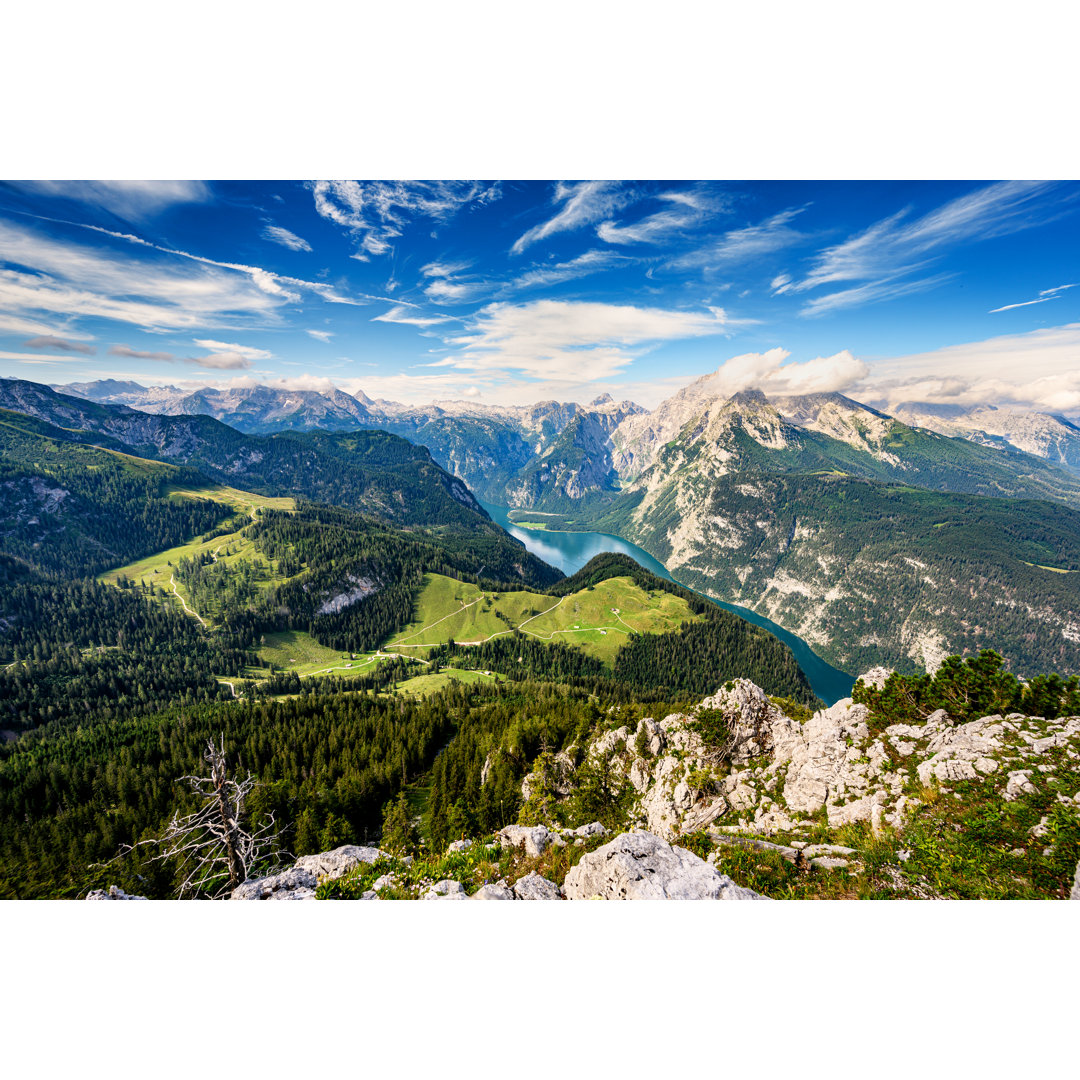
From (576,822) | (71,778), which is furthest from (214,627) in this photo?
(576,822)

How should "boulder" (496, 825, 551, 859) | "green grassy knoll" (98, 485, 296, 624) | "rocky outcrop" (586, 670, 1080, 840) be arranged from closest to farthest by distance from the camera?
"rocky outcrop" (586, 670, 1080, 840), "boulder" (496, 825, 551, 859), "green grassy knoll" (98, 485, 296, 624)

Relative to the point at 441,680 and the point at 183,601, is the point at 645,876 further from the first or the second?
the point at 183,601

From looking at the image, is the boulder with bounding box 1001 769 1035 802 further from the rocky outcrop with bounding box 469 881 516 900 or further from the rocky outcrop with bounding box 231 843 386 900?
the rocky outcrop with bounding box 231 843 386 900

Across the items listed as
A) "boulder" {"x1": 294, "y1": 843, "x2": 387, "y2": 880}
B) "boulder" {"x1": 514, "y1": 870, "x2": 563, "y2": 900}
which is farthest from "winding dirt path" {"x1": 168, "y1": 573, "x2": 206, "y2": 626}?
"boulder" {"x1": 514, "y1": 870, "x2": 563, "y2": 900}

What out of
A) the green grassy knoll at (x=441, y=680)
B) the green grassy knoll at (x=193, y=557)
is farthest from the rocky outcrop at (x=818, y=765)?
the green grassy knoll at (x=193, y=557)

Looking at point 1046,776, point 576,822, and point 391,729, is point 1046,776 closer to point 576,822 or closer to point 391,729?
point 576,822

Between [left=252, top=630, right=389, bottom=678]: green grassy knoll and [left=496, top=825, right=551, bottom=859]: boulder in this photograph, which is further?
[left=252, top=630, right=389, bottom=678]: green grassy knoll

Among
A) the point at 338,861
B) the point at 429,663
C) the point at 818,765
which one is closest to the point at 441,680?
the point at 429,663
